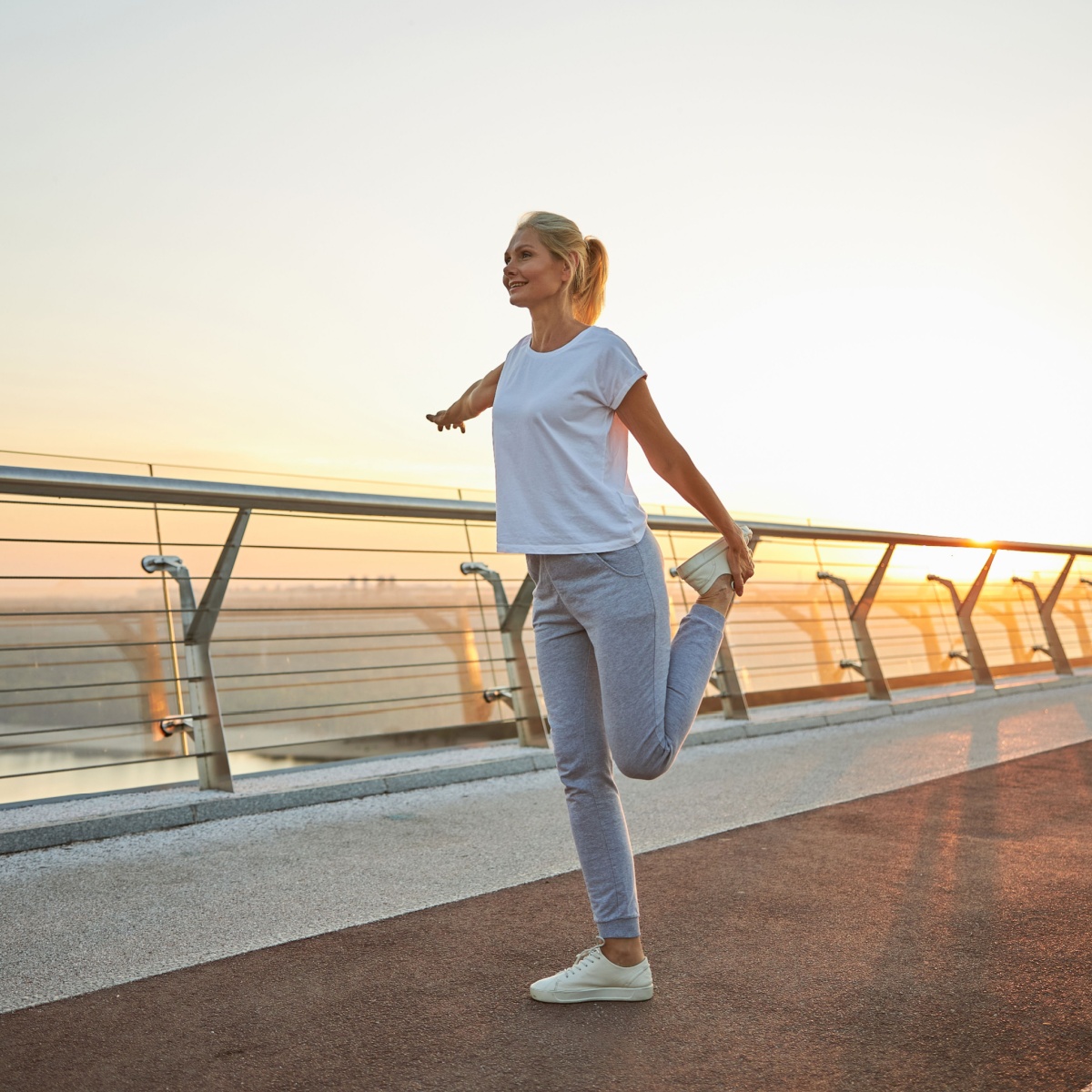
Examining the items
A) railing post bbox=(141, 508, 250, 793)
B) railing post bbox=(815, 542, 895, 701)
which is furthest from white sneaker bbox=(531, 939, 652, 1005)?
railing post bbox=(815, 542, 895, 701)

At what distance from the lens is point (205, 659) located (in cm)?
376

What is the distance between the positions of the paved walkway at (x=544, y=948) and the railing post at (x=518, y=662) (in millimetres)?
1083

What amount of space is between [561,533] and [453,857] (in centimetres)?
134

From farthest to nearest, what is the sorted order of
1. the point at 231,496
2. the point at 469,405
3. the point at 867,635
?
the point at 867,635, the point at 231,496, the point at 469,405

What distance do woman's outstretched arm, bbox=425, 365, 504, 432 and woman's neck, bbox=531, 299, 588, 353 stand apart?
0.47ft

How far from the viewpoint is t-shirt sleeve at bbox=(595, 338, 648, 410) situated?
1.92 m

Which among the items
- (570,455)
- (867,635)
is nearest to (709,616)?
(570,455)

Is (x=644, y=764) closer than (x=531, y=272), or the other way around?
(x=644, y=764)

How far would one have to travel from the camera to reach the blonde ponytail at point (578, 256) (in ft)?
6.77

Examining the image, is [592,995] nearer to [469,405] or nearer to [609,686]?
[609,686]

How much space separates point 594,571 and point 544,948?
795 mm

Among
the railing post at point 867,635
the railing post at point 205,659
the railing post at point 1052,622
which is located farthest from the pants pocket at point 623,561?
the railing post at point 1052,622

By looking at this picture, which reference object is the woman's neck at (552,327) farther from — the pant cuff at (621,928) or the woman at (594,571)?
the pant cuff at (621,928)

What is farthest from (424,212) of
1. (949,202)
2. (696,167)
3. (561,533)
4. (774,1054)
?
(774,1054)
